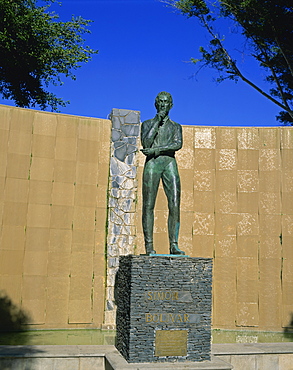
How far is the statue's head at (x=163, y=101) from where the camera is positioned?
7164 mm

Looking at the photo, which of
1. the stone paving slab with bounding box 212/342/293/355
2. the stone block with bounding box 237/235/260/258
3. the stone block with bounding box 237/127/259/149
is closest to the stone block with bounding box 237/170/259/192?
the stone block with bounding box 237/127/259/149

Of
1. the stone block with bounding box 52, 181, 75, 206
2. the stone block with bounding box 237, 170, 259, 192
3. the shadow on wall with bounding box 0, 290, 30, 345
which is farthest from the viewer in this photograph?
the stone block with bounding box 237, 170, 259, 192

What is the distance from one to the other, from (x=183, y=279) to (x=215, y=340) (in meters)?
2.24

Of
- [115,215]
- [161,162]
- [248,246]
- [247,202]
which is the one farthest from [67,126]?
[248,246]

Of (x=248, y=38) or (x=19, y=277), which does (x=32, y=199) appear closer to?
(x=19, y=277)

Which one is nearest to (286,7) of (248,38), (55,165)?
(248,38)

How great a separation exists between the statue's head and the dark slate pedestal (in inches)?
87.2

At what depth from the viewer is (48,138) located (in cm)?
980

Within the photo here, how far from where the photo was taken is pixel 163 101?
716 centimetres

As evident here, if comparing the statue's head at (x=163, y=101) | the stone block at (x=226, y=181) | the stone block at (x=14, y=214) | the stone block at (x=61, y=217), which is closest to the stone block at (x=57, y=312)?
the stone block at (x=61, y=217)

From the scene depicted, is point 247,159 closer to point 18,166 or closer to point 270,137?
point 270,137

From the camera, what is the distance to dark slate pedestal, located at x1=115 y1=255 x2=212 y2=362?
6.45 metres

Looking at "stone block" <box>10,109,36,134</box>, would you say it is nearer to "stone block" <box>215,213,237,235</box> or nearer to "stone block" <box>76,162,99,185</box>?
"stone block" <box>76,162,99,185</box>

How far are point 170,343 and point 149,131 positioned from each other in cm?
300
